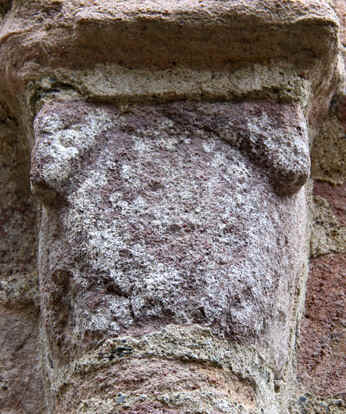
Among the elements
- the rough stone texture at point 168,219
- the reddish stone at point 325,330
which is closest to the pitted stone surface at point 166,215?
the rough stone texture at point 168,219

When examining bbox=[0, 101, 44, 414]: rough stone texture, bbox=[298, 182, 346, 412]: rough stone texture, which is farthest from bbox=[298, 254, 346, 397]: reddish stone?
bbox=[0, 101, 44, 414]: rough stone texture

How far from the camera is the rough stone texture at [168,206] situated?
821mm

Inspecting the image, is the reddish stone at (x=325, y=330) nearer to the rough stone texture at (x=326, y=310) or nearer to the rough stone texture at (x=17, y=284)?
the rough stone texture at (x=326, y=310)

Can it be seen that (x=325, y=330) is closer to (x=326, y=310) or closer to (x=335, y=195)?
(x=326, y=310)

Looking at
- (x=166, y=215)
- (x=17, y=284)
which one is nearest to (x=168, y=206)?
(x=166, y=215)

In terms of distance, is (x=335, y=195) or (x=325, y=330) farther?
(x=335, y=195)

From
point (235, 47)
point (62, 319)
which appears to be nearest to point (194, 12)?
point (235, 47)

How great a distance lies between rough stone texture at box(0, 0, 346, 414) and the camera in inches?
32.3

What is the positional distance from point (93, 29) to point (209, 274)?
0.39 metres

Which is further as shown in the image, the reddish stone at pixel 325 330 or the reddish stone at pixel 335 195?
the reddish stone at pixel 335 195

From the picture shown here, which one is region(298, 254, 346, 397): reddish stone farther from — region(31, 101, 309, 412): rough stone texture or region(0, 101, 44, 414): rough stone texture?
region(0, 101, 44, 414): rough stone texture

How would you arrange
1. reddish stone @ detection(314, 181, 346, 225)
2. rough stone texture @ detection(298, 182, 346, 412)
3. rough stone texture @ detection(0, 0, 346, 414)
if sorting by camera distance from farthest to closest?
reddish stone @ detection(314, 181, 346, 225) → rough stone texture @ detection(298, 182, 346, 412) → rough stone texture @ detection(0, 0, 346, 414)

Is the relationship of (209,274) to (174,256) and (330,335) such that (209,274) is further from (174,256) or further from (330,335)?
(330,335)

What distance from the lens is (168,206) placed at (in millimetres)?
895
